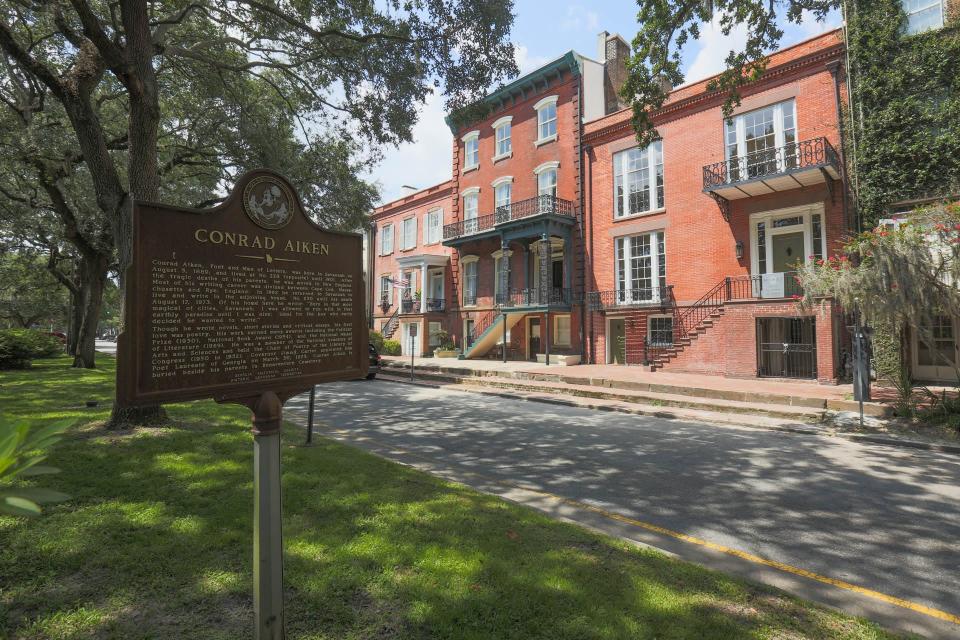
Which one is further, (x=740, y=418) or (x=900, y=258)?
(x=740, y=418)

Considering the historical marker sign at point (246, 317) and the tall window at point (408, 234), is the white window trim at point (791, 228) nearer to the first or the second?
the historical marker sign at point (246, 317)

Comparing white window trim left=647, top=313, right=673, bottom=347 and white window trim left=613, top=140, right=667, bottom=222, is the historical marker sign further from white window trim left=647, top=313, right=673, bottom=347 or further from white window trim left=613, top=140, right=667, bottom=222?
white window trim left=613, top=140, right=667, bottom=222

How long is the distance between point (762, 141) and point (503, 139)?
13314 mm

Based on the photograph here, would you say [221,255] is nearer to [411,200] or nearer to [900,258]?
[900,258]

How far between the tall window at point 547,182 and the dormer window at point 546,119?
63.2 inches

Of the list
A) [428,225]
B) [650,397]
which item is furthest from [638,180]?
[428,225]

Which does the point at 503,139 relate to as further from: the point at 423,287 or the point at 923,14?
the point at 923,14

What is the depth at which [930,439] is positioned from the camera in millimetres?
8484

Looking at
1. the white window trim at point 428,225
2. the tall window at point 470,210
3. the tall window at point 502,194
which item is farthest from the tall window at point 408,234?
the tall window at point 502,194

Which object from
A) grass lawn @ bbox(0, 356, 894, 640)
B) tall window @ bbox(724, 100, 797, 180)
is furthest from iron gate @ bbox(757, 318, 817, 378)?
grass lawn @ bbox(0, 356, 894, 640)

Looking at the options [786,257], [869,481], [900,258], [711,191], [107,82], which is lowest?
[869,481]

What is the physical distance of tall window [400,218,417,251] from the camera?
33.2 m

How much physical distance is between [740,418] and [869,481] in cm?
433

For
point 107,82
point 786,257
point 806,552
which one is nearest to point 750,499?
point 806,552
